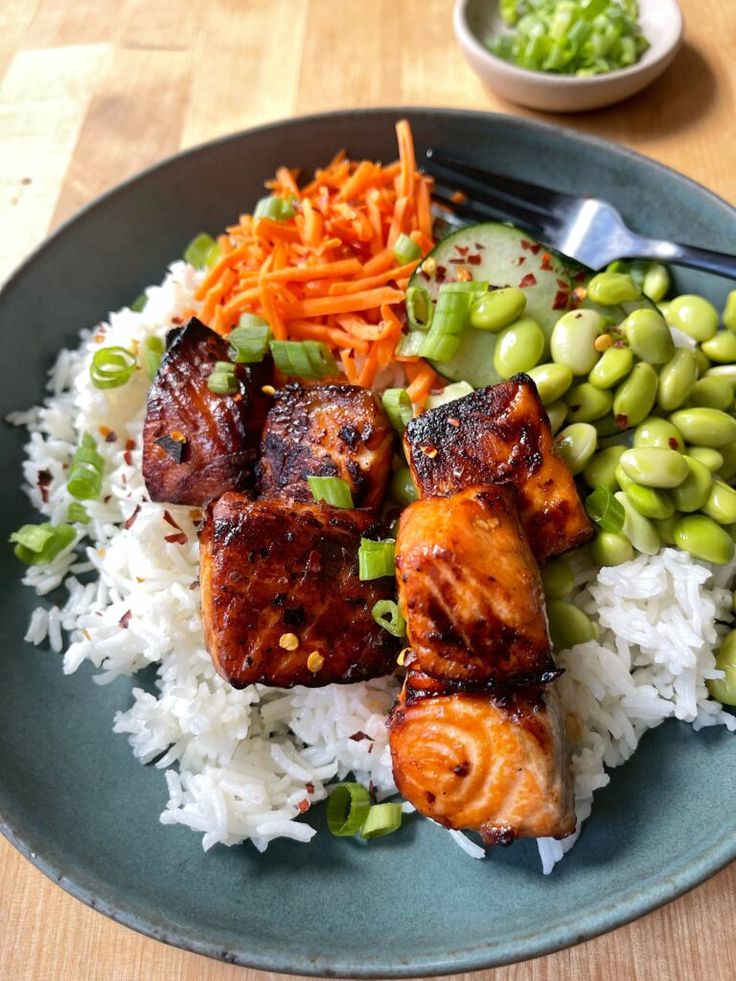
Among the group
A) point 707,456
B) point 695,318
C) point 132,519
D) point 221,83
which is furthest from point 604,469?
point 221,83

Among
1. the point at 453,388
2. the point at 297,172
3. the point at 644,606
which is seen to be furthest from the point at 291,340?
the point at 644,606

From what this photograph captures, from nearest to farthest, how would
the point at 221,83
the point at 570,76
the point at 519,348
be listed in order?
the point at 519,348 < the point at 570,76 < the point at 221,83

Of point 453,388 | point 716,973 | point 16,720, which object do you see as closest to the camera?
point 716,973

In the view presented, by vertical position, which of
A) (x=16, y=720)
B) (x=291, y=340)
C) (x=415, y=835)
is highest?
(x=291, y=340)

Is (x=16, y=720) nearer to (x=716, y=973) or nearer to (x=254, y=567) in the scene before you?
(x=254, y=567)

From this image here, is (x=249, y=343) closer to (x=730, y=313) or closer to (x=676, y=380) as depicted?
(x=676, y=380)

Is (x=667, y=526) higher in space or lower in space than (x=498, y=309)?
lower

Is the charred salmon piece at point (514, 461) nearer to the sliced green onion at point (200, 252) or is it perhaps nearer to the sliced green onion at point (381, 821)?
the sliced green onion at point (381, 821)

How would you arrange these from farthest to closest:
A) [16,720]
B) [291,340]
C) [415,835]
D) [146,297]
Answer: [146,297] < [291,340] < [16,720] < [415,835]
